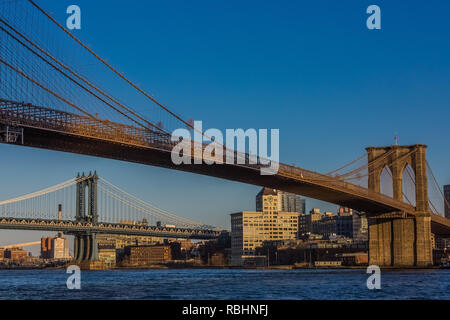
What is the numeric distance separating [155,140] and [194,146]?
2928mm

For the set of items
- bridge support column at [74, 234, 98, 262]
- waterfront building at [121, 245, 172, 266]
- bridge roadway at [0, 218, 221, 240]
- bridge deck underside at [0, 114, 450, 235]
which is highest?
bridge deck underside at [0, 114, 450, 235]

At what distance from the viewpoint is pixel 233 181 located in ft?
163

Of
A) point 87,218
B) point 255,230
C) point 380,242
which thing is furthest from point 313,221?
point 380,242

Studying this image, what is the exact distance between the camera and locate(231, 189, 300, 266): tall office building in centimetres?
14325

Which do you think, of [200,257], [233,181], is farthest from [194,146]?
[200,257]

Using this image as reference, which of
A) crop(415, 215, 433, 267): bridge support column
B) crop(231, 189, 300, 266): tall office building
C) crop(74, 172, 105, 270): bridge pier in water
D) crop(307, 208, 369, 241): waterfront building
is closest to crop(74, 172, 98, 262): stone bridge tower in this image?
crop(74, 172, 105, 270): bridge pier in water

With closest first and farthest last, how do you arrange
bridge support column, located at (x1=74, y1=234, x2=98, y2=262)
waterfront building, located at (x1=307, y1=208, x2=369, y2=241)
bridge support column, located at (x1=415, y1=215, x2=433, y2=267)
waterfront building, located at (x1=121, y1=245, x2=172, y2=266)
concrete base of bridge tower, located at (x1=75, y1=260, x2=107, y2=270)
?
bridge support column, located at (x1=415, y1=215, x2=433, y2=267), concrete base of bridge tower, located at (x1=75, y1=260, x2=107, y2=270), bridge support column, located at (x1=74, y1=234, x2=98, y2=262), waterfront building, located at (x1=307, y1=208, x2=369, y2=241), waterfront building, located at (x1=121, y1=245, x2=172, y2=266)

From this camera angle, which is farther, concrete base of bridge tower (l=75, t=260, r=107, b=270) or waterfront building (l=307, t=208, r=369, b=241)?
waterfront building (l=307, t=208, r=369, b=241)

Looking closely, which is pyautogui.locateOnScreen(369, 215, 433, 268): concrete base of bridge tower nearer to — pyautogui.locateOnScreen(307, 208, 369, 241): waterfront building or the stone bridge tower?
the stone bridge tower

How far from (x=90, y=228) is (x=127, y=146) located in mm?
64695

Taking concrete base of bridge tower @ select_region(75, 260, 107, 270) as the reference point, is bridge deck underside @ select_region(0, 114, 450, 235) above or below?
above

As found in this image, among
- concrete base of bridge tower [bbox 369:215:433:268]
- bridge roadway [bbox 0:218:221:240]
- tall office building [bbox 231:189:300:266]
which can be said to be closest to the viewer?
concrete base of bridge tower [bbox 369:215:433:268]
